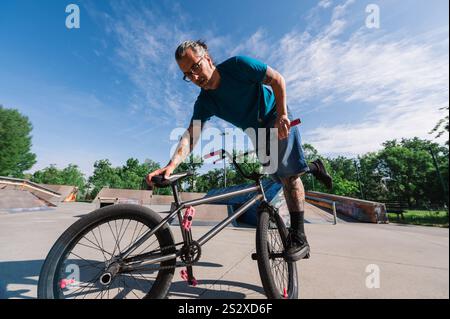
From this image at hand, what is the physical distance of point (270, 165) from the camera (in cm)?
216

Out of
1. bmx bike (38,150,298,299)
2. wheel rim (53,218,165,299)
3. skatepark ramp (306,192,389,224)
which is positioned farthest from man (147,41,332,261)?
skatepark ramp (306,192,389,224)

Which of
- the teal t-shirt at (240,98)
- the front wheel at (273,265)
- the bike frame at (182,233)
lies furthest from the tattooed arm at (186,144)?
the front wheel at (273,265)

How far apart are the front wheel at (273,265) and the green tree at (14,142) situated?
183 ft

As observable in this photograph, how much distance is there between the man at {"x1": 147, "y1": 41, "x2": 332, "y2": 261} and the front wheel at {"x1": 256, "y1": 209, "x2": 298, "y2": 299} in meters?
0.14

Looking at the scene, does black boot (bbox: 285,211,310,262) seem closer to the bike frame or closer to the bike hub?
the bike frame

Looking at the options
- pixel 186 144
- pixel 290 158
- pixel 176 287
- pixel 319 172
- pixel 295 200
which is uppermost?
pixel 186 144

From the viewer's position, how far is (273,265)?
2051 mm

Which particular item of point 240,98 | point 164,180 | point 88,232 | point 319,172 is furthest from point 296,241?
point 88,232

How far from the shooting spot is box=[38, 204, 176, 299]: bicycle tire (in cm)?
119

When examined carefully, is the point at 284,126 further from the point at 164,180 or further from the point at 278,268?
the point at 278,268

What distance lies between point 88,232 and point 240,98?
166 cm

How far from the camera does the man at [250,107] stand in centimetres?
185
